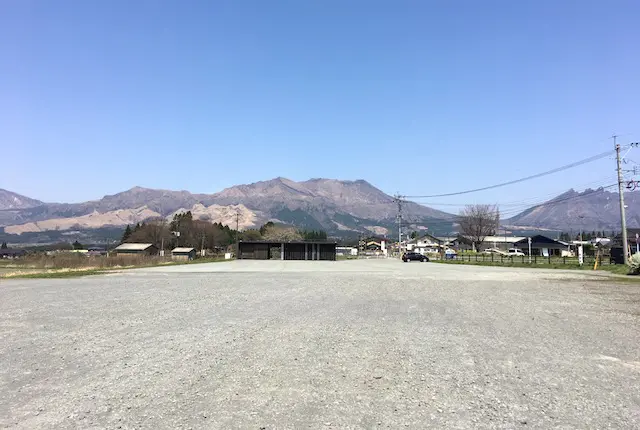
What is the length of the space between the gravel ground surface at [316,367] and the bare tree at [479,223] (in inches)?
4275

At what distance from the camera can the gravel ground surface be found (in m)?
4.93

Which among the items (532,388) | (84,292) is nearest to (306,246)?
(84,292)

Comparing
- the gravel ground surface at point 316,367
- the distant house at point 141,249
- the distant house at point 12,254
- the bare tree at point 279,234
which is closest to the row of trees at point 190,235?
the bare tree at point 279,234

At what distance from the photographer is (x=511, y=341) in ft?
29.2

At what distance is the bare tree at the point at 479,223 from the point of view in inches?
4628

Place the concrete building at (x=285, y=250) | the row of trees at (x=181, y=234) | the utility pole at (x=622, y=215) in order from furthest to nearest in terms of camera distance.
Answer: the row of trees at (x=181, y=234) < the concrete building at (x=285, y=250) < the utility pole at (x=622, y=215)

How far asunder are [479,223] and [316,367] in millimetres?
117824

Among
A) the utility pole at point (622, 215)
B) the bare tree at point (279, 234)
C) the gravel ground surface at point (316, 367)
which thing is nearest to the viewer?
the gravel ground surface at point (316, 367)

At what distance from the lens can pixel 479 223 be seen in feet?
386

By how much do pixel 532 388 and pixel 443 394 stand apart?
4.02 feet

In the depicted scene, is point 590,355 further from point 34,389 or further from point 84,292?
point 84,292

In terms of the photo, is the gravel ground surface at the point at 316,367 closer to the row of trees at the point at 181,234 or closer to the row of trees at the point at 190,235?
the row of trees at the point at 190,235

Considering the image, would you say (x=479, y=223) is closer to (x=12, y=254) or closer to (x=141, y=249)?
(x=141, y=249)

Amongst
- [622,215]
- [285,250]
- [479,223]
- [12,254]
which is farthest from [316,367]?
[12,254]
